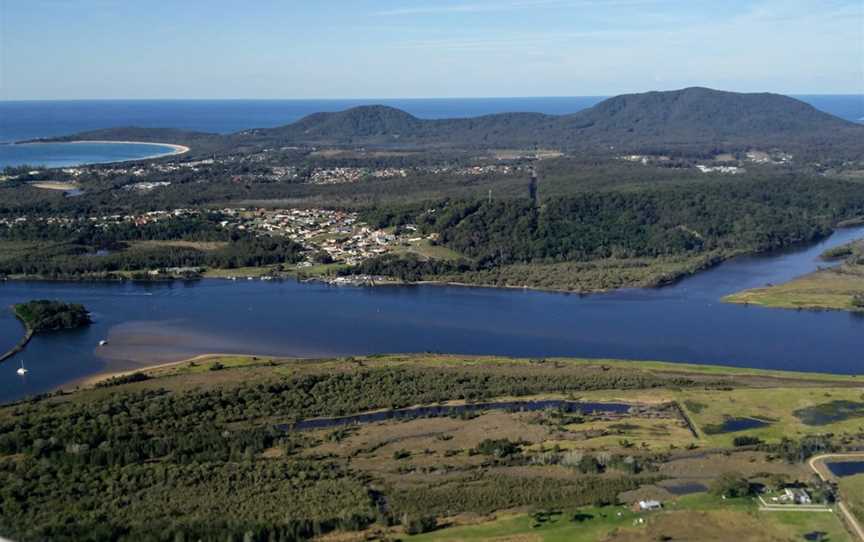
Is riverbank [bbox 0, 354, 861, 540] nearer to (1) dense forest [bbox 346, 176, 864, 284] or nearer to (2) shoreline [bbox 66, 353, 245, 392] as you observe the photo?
(2) shoreline [bbox 66, 353, 245, 392]

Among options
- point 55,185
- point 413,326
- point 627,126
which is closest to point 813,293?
point 413,326

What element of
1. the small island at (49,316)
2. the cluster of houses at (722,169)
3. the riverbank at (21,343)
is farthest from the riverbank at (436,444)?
the cluster of houses at (722,169)

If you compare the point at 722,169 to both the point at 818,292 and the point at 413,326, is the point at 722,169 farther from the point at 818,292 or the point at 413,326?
the point at 413,326

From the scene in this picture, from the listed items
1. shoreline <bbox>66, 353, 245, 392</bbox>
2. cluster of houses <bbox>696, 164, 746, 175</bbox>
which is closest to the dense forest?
cluster of houses <bbox>696, 164, 746, 175</bbox>

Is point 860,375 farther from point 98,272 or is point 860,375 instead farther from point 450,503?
point 98,272

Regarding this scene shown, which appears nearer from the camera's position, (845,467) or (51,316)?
(845,467)

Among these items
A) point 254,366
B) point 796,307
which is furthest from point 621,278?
point 254,366
